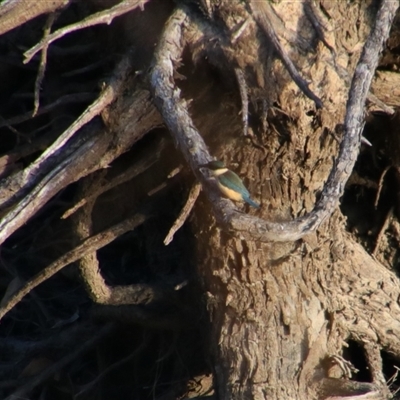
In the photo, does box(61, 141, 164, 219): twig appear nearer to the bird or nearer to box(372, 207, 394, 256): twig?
the bird

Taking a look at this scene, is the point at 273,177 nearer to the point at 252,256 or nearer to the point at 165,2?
the point at 252,256

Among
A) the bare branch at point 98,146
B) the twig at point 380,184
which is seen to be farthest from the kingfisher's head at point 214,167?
the twig at point 380,184

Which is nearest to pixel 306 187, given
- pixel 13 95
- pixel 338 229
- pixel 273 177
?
pixel 273 177

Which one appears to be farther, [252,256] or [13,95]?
[13,95]

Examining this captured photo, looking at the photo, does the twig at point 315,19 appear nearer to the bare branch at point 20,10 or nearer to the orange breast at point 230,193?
the orange breast at point 230,193

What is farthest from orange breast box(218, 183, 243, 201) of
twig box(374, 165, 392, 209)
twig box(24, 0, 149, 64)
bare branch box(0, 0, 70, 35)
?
twig box(374, 165, 392, 209)

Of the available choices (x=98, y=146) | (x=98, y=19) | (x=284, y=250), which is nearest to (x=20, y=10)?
(x=98, y=19)
